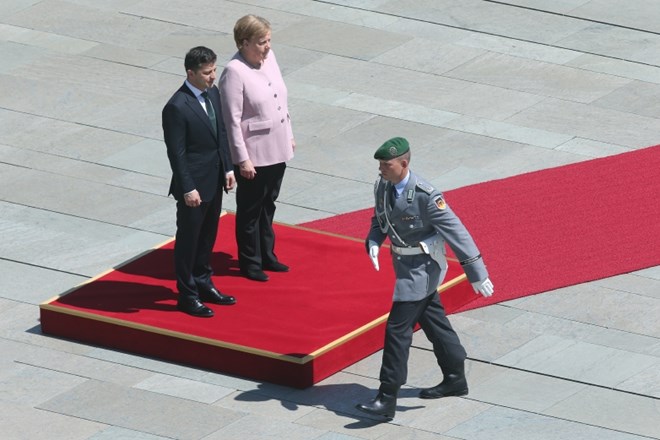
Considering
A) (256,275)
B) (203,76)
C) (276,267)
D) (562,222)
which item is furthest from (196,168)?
(562,222)

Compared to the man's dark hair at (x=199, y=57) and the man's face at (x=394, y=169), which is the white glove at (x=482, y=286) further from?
the man's dark hair at (x=199, y=57)

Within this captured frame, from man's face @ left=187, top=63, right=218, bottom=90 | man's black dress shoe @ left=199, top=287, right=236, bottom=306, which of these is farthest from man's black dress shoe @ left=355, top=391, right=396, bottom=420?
man's face @ left=187, top=63, right=218, bottom=90

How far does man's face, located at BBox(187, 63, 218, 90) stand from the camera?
11.6 m

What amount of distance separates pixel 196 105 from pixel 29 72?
5897 millimetres

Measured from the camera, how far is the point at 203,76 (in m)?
11.6

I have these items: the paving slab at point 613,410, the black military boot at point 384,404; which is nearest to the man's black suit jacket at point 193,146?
the black military boot at point 384,404

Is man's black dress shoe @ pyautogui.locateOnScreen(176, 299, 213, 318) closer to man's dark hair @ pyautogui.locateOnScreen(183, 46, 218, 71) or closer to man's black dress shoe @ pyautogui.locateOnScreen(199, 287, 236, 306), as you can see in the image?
man's black dress shoe @ pyautogui.locateOnScreen(199, 287, 236, 306)

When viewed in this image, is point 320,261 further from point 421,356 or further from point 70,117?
point 70,117

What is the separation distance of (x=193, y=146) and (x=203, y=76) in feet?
1.46

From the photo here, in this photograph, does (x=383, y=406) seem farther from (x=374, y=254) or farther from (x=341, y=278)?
(x=341, y=278)

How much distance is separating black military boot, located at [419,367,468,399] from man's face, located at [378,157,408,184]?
1.22 m

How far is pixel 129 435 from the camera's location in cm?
1075

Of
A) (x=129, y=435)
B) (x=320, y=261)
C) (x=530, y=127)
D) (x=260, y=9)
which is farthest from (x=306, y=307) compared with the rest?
(x=260, y=9)

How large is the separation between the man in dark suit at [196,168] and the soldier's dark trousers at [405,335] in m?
1.54
